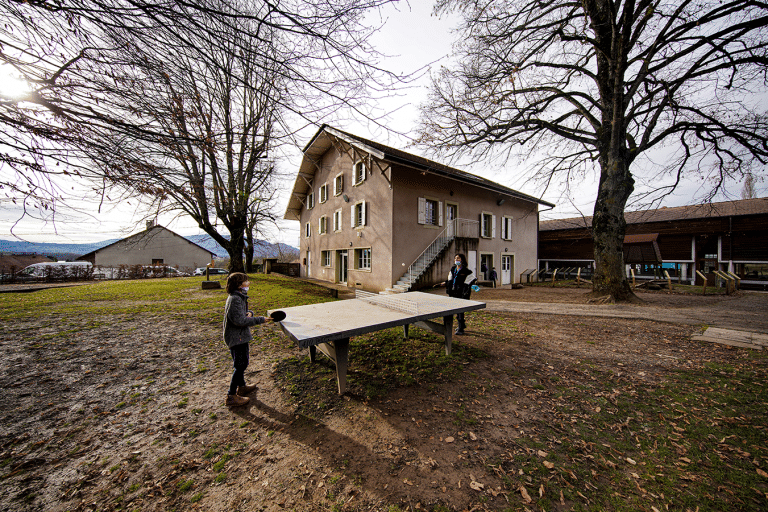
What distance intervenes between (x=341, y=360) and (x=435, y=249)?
1125 centimetres

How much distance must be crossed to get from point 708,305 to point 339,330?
534 inches

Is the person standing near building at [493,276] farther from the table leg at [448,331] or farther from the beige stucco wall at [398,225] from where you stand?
the table leg at [448,331]

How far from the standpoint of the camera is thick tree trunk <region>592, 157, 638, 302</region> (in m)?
9.35

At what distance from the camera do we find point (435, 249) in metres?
14.0

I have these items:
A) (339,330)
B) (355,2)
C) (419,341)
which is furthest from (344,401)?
(355,2)

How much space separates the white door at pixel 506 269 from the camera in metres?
18.2

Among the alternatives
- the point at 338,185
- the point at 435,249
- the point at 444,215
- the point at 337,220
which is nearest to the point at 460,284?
the point at 435,249

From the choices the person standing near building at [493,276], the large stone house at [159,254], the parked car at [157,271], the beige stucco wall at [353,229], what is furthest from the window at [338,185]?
the large stone house at [159,254]

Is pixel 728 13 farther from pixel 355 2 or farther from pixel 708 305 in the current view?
pixel 355 2

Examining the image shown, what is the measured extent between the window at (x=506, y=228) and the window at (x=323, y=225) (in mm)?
12465

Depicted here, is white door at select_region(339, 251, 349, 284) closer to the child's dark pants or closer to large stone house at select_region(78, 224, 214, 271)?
the child's dark pants

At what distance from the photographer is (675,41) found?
786 cm

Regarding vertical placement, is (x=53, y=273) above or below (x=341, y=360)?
above

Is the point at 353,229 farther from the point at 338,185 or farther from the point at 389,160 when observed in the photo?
the point at 389,160
